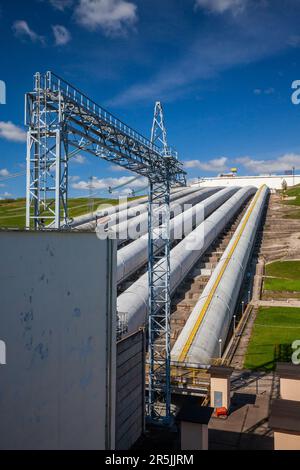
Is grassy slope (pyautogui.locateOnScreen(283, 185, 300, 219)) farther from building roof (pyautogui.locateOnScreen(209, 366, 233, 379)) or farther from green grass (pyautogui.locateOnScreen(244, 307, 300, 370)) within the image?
building roof (pyautogui.locateOnScreen(209, 366, 233, 379))

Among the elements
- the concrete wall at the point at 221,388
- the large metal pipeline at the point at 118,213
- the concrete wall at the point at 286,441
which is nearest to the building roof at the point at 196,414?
the concrete wall at the point at 286,441

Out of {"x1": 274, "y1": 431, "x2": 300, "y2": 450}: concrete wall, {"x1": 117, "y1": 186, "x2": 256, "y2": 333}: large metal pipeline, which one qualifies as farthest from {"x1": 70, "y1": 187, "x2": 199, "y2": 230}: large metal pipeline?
{"x1": 274, "y1": 431, "x2": 300, "y2": 450}: concrete wall

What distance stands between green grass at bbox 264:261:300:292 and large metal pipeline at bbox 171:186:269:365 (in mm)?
2994

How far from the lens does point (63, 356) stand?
925 centimetres

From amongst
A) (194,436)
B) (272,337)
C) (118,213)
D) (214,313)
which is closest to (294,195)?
(118,213)

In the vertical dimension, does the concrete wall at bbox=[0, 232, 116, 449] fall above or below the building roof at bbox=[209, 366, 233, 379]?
above

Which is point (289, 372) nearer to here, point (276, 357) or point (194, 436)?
point (194, 436)

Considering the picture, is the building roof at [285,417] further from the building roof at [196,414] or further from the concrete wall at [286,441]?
the building roof at [196,414]

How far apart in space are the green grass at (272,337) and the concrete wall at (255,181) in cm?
6739

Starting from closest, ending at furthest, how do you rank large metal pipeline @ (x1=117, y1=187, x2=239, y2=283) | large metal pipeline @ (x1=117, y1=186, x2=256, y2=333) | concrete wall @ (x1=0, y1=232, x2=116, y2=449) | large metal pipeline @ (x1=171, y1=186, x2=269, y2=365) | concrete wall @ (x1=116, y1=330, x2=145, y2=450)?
concrete wall @ (x1=0, y1=232, x2=116, y2=449)
concrete wall @ (x1=116, y1=330, x2=145, y2=450)
large metal pipeline @ (x1=171, y1=186, x2=269, y2=365)
large metal pipeline @ (x1=117, y1=186, x2=256, y2=333)
large metal pipeline @ (x1=117, y1=187, x2=239, y2=283)

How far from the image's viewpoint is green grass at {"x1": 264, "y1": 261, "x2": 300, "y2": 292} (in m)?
35.8

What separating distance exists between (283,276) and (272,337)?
14.2 metres

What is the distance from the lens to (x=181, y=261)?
33.0 meters

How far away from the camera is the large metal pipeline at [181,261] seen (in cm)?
2369
